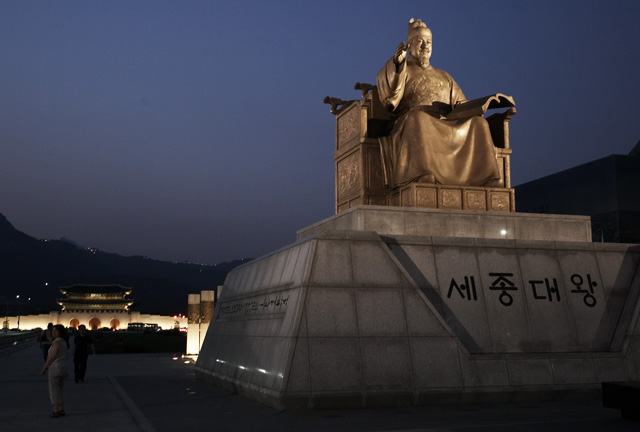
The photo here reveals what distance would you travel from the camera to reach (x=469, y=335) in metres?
8.59

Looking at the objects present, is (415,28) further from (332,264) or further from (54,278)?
(54,278)

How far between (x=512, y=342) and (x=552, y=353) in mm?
515

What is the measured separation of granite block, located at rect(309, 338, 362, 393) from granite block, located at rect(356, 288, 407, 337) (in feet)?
0.99

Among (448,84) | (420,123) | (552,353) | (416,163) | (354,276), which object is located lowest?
(552,353)

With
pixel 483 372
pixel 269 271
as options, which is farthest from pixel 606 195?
pixel 483 372

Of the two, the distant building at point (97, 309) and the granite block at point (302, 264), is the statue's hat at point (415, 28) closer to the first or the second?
the granite block at point (302, 264)

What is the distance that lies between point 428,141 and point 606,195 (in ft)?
50.4

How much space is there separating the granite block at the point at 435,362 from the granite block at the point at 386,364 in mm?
99

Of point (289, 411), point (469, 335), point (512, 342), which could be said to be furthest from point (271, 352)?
point (512, 342)

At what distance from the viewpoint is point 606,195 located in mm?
23297

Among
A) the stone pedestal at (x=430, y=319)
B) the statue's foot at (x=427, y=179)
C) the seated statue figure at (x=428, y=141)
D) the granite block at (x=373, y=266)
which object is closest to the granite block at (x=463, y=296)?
the stone pedestal at (x=430, y=319)

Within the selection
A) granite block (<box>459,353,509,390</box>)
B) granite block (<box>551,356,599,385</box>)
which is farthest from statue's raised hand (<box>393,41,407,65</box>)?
granite block (<box>551,356,599,385</box>)

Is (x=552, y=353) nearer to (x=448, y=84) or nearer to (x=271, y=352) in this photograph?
(x=271, y=352)

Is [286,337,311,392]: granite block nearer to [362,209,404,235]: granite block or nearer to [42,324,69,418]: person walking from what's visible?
[362,209,404,235]: granite block
